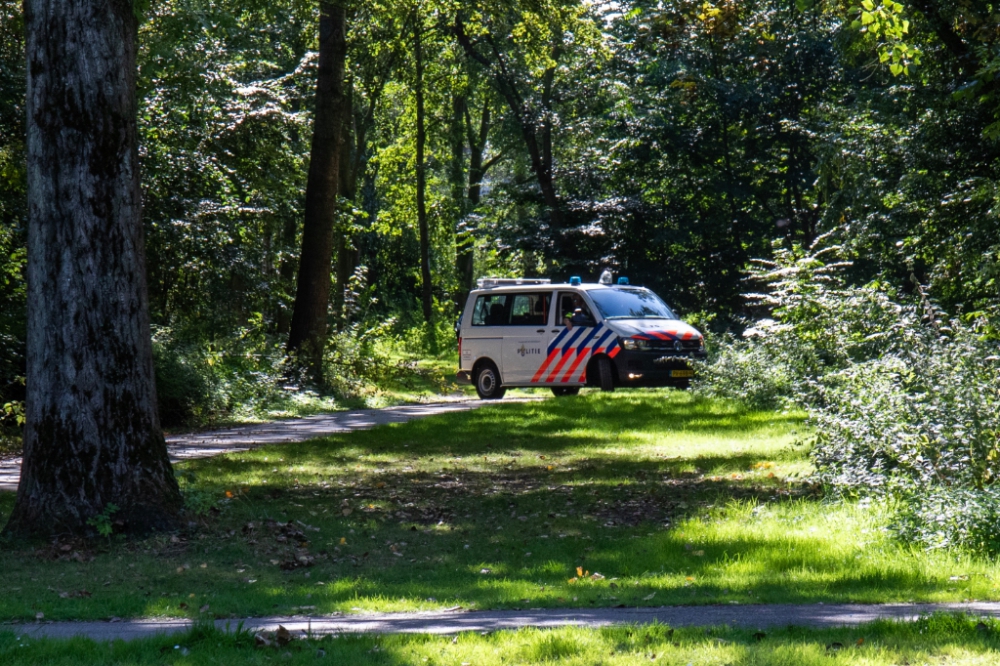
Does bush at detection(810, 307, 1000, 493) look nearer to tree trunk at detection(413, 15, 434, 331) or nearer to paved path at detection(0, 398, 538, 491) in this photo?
paved path at detection(0, 398, 538, 491)

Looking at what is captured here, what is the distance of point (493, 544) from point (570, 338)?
13524 millimetres

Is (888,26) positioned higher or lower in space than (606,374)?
higher

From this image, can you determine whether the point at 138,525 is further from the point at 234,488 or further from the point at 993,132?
the point at 993,132

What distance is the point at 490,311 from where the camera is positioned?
23.9 metres

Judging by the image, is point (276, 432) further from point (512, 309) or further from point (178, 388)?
point (512, 309)

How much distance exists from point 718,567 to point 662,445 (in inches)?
269

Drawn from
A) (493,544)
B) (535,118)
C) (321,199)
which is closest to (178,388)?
(321,199)

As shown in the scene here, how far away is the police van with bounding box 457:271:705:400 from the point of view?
21.7 meters

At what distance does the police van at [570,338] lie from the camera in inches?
856

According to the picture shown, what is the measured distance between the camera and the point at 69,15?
28.2ft

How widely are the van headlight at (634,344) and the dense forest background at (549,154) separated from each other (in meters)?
2.97

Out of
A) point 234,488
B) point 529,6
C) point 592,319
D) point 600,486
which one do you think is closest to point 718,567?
point 600,486

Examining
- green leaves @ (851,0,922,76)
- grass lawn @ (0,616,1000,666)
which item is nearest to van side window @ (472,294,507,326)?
green leaves @ (851,0,922,76)

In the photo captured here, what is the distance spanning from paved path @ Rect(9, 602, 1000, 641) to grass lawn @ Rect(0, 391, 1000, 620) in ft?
0.80
